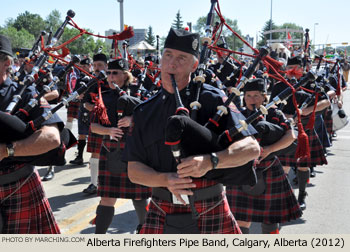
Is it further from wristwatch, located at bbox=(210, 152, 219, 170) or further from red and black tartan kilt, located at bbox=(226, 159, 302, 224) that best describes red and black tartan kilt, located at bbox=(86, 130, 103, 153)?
wristwatch, located at bbox=(210, 152, 219, 170)

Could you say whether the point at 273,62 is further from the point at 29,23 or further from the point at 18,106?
the point at 29,23

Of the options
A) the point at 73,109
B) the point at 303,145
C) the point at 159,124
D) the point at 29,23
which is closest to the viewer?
the point at 159,124

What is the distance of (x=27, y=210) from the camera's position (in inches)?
98.9

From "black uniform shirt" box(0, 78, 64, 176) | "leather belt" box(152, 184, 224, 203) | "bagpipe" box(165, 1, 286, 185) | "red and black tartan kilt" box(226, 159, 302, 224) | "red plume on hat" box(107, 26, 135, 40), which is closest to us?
"bagpipe" box(165, 1, 286, 185)

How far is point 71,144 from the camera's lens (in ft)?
8.77

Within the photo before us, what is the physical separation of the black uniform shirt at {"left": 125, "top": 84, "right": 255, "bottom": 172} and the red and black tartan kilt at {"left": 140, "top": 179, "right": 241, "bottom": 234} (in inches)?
8.1

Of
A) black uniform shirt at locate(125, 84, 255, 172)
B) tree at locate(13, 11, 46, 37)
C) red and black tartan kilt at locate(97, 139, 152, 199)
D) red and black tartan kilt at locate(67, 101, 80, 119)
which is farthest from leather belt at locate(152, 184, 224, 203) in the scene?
tree at locate(13, 11, 46, 37)

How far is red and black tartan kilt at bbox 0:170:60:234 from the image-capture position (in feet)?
8.02

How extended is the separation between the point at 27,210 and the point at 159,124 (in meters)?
1.05

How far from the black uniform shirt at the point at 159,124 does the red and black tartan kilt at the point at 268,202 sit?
145 centimetres

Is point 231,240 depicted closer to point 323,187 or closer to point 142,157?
point 142,157

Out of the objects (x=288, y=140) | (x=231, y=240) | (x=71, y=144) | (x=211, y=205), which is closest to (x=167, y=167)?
(x=211, y=205)

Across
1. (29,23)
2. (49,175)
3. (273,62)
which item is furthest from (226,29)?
(29,23)

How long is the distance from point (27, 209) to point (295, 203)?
2183 millimetres
